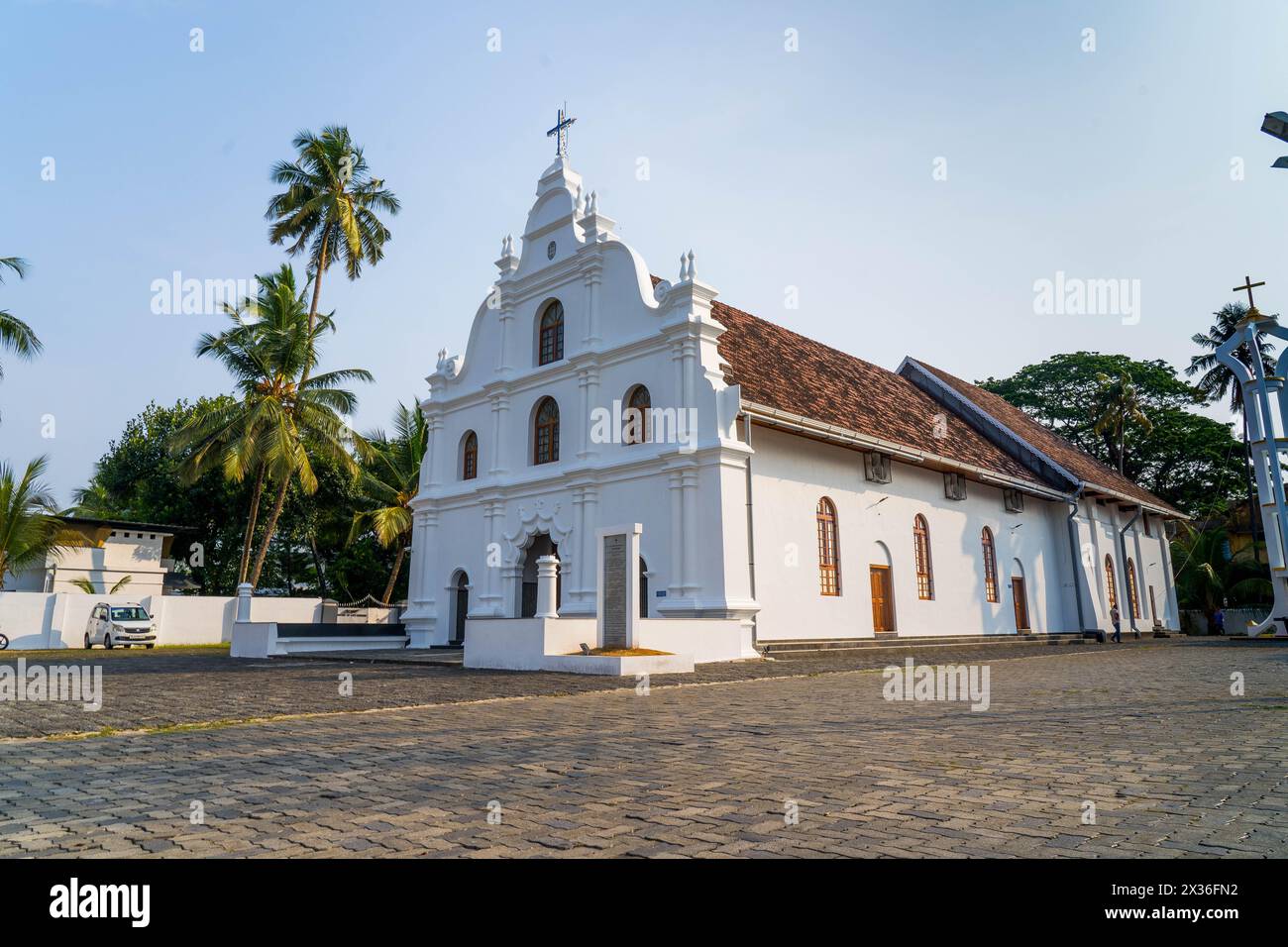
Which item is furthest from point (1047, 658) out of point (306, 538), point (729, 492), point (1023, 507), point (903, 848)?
point (306, 538)

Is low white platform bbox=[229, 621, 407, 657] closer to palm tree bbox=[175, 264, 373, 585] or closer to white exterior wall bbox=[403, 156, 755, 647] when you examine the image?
white exterior wall bbox=[403, 156, 755, 647]

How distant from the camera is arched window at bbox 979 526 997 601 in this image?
24922 mm

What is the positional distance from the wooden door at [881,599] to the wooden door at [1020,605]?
24.6 feet

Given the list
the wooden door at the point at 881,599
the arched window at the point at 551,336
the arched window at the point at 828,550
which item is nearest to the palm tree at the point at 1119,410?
the wooden door at the point at 881,599

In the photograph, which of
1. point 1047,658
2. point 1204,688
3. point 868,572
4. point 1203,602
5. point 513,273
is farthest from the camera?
point 1203,602

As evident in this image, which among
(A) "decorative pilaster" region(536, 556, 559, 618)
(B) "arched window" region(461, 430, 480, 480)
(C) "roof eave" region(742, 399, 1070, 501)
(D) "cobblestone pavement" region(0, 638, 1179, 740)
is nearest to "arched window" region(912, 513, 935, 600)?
(C) "roof eave" region(742, 399, 1070, 501)

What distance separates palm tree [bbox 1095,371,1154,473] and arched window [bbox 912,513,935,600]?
83.2 feet

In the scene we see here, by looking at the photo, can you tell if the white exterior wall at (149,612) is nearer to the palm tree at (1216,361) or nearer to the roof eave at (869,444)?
the roof eave at (869,444)

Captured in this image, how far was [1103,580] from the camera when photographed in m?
30.2

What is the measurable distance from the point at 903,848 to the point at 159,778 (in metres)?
4.08

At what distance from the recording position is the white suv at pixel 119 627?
1004 inches

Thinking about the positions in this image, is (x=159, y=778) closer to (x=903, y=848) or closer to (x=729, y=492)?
(x=903, y=848)

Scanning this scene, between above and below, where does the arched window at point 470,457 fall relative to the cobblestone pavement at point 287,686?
above

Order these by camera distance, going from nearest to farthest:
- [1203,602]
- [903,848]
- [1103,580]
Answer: [903,848] → [1103,580] → [1203,602]
